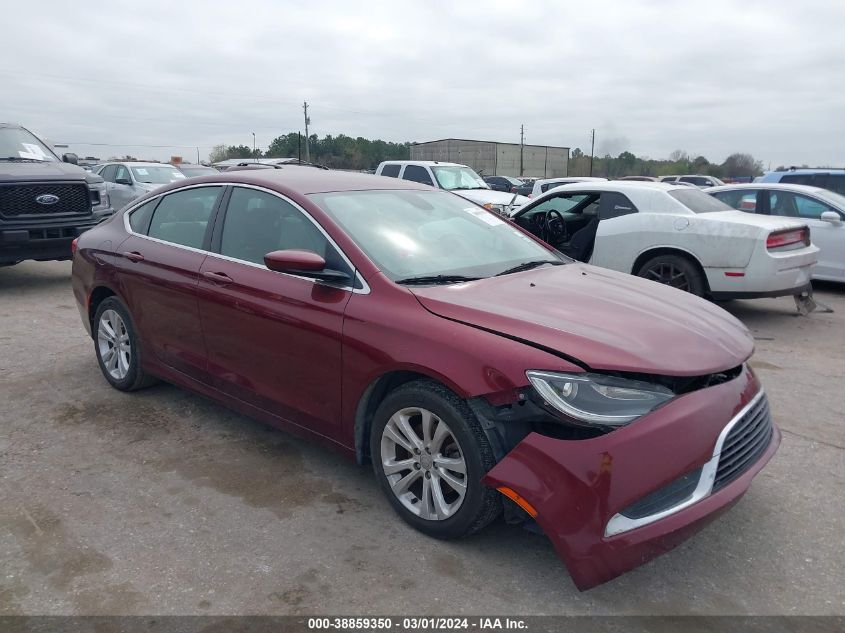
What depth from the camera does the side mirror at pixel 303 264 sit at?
3.29 m

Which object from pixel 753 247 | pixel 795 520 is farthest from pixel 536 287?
pixel 753 247

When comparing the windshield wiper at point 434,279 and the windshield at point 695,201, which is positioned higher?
the windshield at point 695,201

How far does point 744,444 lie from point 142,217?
4056 millimetres

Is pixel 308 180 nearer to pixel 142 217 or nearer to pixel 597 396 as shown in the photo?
pixel 142 217

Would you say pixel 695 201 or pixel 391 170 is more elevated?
pixel 391 170

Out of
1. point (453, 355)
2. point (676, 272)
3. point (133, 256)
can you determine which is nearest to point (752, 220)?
point (676, 272)

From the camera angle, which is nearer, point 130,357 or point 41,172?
point 130,357

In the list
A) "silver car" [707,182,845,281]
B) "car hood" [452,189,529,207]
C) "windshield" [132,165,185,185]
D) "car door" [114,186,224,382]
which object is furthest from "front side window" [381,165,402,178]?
"car door" [114,186,224,382]

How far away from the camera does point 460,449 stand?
2.82 m

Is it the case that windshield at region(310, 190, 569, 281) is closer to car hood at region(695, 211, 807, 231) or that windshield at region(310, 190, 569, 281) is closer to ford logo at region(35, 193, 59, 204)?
car hood at region(695, 211, 807, 231)

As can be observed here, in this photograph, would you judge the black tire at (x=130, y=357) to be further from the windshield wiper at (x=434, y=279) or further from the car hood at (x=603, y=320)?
the car hood at (x=603, y=320)

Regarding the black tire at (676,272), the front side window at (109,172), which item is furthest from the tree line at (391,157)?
the black tire at (676,272)

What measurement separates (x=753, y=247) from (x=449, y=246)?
4.43m

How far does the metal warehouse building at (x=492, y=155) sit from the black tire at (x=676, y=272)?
5363 cm
